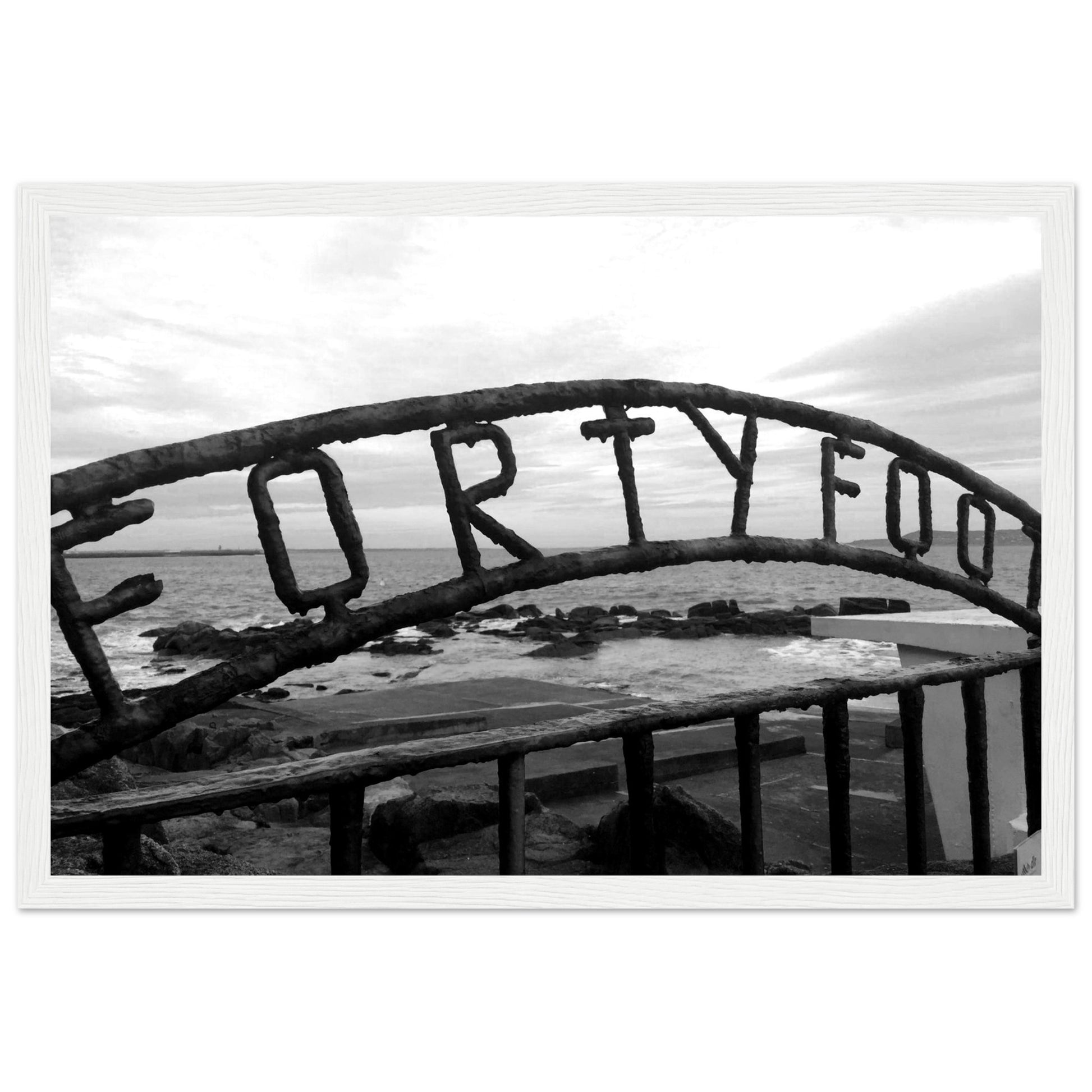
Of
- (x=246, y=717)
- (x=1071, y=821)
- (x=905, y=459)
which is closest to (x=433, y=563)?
(x=905, y=459)

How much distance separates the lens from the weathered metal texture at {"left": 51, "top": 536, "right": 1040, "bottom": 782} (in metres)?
0.92

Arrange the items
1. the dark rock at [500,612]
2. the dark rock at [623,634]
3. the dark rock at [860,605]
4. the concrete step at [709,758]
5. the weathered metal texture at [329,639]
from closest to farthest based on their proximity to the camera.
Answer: the weathered metal texture at [329,639]
the concrete step at [709,758]
the dark rock at [860,605]
the dark rock at [623,634]
the dark rock at [500,612]

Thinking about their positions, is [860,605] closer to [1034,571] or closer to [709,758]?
[709,758]

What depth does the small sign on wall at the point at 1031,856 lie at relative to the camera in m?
1.56

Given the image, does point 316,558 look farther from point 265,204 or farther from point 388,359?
point 265,204

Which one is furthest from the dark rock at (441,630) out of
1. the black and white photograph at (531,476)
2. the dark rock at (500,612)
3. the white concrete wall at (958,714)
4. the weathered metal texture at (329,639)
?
the weathered metal texture at (329,639)

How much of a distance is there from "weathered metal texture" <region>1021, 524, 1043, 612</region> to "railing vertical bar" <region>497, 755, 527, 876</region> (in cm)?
106

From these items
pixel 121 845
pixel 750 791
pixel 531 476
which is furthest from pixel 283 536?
pixel 531 476

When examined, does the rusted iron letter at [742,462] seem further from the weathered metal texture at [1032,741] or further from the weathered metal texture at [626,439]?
the weathered metal texture at [1032,741]

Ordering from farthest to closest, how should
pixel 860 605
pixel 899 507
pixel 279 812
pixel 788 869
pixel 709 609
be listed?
1. pixel 709 609
2. pixel 860 605
3. pixel 279 812
4. pixel 788 869
5. pixel 899 507

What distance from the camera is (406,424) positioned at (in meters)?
1.02

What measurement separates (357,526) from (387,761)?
0.30 meters

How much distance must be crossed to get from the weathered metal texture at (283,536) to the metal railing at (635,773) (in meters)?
0.20

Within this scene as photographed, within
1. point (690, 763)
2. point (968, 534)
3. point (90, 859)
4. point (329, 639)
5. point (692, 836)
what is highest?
point (968, 534)
